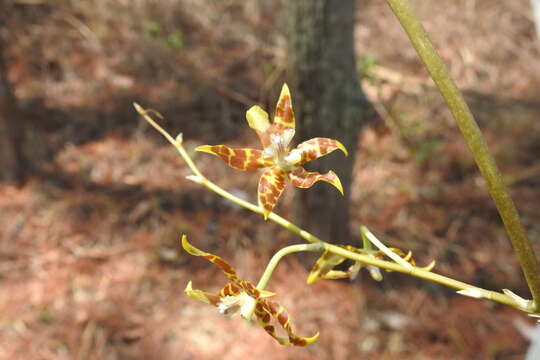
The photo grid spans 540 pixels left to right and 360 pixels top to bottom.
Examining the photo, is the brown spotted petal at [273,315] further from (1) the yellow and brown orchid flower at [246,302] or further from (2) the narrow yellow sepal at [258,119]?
(2) the narrow yellow sepal at [258,119]

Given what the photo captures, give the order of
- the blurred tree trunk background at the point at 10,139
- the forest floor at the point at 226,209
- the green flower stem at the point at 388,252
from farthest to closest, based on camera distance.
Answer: the blurred tree trunk background at the point at 10,139
the forest floor at the point at 226,209
the green flower stem at the point at 388,252

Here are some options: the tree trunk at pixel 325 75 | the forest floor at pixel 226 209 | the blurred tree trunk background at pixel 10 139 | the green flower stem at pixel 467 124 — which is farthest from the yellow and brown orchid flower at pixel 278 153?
the blurred tree trunk background at pixel 10 139

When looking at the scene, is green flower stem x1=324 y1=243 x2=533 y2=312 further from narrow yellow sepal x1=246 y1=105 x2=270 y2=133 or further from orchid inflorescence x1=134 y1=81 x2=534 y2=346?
narrow yellow sepal x1=246 y1=105 x2=270 y2=133

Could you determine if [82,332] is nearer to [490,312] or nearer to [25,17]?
[490,312]

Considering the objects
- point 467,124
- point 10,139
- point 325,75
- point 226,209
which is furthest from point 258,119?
point 10,139

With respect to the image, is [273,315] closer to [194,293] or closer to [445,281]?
[194,293]

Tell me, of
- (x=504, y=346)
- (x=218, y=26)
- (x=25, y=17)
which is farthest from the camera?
(x=218, y=26)

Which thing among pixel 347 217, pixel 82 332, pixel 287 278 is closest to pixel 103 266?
pixel 82 332
